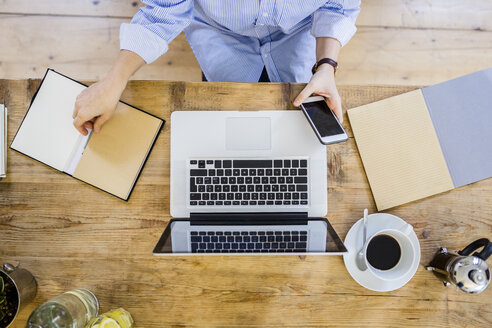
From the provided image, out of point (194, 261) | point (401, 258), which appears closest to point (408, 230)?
point (401, 258)

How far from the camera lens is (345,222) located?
2.88ft

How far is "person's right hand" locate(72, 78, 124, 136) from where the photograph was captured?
83 centimetres

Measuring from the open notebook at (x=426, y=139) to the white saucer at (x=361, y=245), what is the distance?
0.13 feet

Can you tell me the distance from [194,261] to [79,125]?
1.48 ft

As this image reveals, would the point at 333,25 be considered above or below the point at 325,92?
above

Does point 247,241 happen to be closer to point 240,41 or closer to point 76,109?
point 76,109

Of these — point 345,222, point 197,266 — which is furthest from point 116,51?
point 345,222

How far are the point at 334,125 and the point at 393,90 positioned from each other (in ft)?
0.68

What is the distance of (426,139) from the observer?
2.92 ft

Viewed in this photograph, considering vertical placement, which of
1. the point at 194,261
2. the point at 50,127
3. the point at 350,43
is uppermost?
the point at 350,43

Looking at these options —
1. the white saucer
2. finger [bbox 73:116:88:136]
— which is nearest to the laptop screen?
the white saucer

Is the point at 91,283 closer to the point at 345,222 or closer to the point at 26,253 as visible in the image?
the point at 26,253

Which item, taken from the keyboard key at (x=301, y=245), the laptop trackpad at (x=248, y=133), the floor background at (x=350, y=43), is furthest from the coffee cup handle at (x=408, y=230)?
the floor background at (x=350, y=43)

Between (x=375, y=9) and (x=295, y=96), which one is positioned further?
(x=375, y=9)
